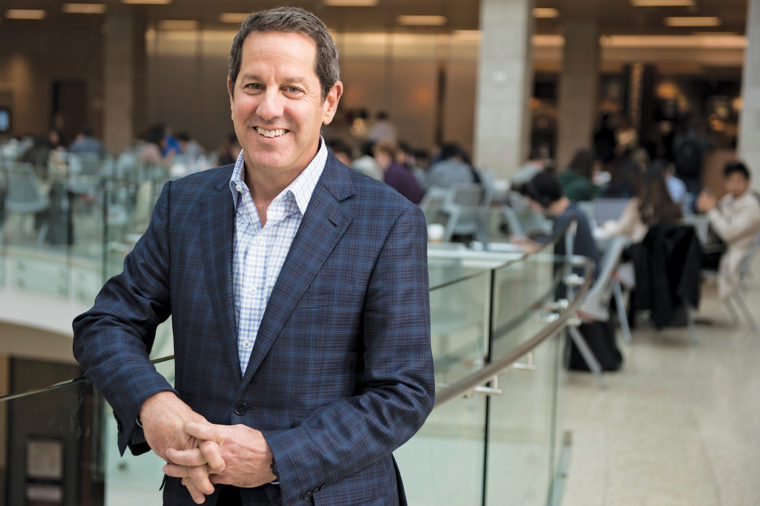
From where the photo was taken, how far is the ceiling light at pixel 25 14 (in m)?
21.3

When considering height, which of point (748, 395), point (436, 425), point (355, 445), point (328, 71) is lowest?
point (748, 395)

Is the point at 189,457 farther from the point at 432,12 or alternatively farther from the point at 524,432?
the point at 432,12

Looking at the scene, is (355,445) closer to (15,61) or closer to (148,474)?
(148,474)

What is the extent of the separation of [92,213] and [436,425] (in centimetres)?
610

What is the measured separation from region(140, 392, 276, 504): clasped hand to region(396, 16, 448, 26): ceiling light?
61.2 ft

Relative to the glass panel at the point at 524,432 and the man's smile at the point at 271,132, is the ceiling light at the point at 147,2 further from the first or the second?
the man's smile at the point at 271,132

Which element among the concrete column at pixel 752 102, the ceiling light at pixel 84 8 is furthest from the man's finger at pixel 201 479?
the ceiling light at pixel 84 8

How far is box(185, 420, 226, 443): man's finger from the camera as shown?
3.96 feet


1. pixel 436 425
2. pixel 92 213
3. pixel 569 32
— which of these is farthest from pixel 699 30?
pixel 436 425

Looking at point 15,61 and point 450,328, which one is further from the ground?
point 15,61

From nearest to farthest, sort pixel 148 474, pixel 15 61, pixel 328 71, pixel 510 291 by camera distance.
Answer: pixel 328 71 < pixel 148 474 < pixel 510 291 < pixel 15 61

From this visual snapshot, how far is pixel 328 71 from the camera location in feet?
4.52

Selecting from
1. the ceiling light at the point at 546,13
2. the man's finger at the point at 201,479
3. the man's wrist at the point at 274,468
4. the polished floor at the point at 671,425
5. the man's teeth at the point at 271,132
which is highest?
the ceiling light at the point at 546,13

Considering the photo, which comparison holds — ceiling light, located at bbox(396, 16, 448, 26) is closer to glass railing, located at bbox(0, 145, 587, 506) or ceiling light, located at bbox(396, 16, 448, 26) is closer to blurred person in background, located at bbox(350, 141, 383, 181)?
blurred person in background, located at bbox(350, 141, 383, 181)
